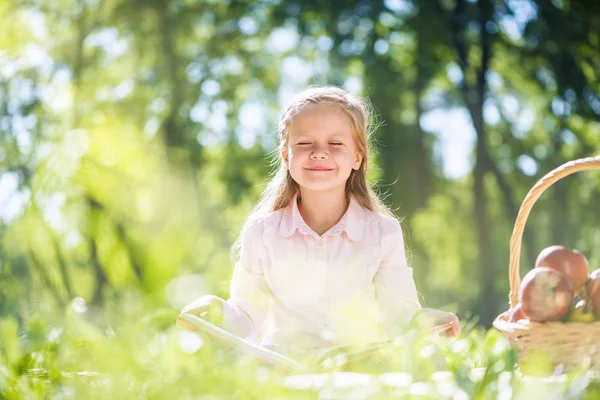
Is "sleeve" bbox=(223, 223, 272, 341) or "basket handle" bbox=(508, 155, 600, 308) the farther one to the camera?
"sleeve" bbox=(223, 223, 272, 341)

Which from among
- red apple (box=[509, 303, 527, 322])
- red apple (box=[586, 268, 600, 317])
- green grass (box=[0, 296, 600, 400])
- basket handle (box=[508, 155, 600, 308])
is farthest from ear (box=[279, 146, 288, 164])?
green grass (box=[0, 296, 600, 400])

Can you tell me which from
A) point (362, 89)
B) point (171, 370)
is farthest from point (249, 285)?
point (362, 89)

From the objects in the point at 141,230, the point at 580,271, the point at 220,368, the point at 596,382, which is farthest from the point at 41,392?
the point at 580,271

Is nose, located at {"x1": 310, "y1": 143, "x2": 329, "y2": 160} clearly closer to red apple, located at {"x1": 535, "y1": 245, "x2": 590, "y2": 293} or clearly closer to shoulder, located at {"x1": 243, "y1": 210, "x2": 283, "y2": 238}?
shoulder, located at {"x1": 243, "y1": 210, "x2": 283, "y2": 238}

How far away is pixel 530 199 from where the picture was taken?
2.01m

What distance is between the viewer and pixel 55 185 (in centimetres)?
58

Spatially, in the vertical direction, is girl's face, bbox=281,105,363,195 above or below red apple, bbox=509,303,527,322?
above

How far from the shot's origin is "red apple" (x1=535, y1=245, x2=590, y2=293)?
1869mm

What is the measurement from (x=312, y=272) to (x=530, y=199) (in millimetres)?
750

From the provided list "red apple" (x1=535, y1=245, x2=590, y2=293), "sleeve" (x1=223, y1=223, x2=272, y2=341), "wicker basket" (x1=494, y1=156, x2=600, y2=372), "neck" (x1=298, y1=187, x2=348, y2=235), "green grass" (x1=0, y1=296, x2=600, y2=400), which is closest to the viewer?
"green grass" (x1=0, y1=296, x2=600, y2=400)

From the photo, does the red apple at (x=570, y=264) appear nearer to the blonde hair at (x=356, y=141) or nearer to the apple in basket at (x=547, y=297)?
the apple in basket at (x=547, y=297)

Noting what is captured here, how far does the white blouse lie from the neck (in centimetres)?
4

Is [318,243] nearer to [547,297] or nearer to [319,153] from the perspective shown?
[319,153]

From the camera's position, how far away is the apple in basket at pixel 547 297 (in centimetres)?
167
